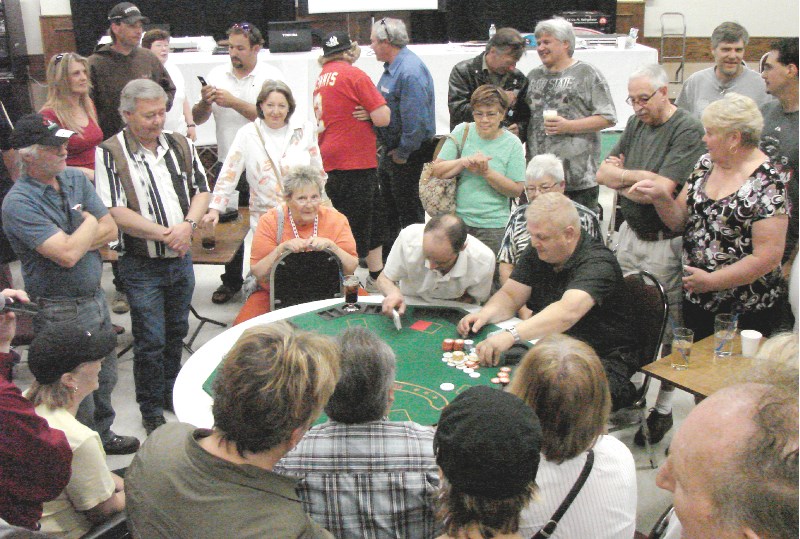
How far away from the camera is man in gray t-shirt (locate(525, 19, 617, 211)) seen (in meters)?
4.23

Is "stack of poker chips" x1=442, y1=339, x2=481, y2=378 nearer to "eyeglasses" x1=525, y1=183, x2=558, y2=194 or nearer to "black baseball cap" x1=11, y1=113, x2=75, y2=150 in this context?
"eyeglasses" x1=525, y1=183, x2=558, y2=194

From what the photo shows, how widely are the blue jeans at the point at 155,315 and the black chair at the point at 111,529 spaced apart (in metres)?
1.38

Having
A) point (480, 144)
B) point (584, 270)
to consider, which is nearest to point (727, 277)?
point (584, 270)

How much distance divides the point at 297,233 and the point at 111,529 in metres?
1.84

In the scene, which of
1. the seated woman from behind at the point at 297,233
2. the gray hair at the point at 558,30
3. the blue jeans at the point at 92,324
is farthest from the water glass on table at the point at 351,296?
the gray hair at the point at 558,30

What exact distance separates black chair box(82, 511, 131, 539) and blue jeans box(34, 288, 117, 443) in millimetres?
973

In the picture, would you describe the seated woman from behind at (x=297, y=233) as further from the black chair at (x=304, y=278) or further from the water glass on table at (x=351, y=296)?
the water glass on table at (x=351, y=296)

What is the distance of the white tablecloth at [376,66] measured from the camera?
22.6ft

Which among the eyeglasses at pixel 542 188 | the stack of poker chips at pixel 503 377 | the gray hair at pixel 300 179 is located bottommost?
the stack of poker chips at pixel 503 377

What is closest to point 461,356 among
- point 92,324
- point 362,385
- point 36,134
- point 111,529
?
point 362,385

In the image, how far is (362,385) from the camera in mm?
1817

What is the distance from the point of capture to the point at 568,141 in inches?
170

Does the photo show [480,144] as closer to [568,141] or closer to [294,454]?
[568,141]

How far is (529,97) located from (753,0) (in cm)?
607
